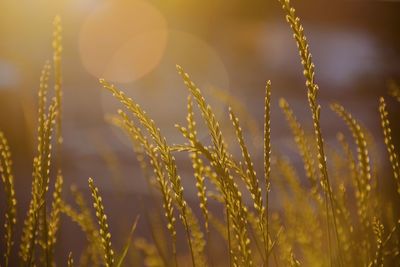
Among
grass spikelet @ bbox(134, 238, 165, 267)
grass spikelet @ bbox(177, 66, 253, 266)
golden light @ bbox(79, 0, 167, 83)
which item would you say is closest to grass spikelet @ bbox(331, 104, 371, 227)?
grass spikelet @ bbox(177, 66, 253, 266)

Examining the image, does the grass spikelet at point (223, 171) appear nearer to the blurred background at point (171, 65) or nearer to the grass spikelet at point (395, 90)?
the grass spikelet at point (395, 90)

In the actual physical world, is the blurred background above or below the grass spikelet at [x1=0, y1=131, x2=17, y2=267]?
above

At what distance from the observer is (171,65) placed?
20516 mm

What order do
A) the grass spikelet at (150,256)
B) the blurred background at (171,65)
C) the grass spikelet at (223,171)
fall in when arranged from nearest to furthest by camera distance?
the grass spikelet at (223,171) → the grass spikelet at (150,256) → the blurred background at (171,65)

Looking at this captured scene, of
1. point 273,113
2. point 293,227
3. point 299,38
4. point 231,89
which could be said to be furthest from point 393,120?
point 231,89

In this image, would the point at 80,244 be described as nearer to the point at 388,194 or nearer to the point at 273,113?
the point at 388,194

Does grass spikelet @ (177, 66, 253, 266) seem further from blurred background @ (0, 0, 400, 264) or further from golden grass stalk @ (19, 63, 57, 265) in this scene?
blurred background @ (0, 0, 400, 264)

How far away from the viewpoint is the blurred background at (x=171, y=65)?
9.93ft

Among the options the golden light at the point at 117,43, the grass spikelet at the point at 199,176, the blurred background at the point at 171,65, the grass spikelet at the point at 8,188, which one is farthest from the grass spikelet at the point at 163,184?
the golden light at the point at 117,43

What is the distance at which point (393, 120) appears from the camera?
286 cm

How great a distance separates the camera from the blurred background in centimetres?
303

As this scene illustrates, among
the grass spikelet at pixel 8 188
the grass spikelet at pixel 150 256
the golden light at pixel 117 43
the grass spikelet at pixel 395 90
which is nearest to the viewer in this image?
the grass spikelet at pixel 8 188

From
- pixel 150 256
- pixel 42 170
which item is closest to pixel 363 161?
pixel 42 170

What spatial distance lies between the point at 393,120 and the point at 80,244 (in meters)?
4.11
